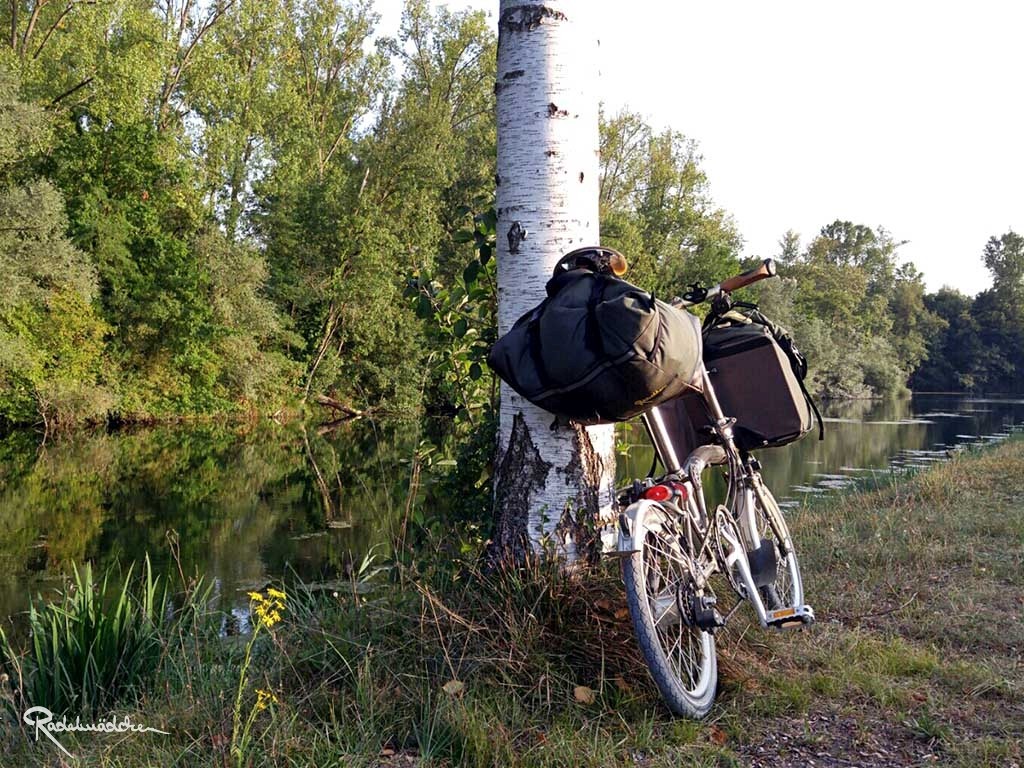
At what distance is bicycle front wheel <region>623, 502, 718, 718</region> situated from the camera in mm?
2498

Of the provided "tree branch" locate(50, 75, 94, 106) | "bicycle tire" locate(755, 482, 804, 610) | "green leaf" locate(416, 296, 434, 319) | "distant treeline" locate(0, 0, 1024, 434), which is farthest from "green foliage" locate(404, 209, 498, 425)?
"tree branch" locate(50, 75, 94, 106)

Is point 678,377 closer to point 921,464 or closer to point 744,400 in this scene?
point 744,400

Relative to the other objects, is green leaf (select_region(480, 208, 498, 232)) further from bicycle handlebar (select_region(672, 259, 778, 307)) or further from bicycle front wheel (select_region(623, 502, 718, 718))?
bicycle front wheel (select_region(623, 502, 718, 718))

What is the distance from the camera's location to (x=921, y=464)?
15.1 meters

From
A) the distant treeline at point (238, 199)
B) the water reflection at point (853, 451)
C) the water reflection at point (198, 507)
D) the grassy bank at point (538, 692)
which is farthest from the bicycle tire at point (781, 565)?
the distant treeline at point (238, 199)

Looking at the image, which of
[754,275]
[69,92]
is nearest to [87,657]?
[754,275]

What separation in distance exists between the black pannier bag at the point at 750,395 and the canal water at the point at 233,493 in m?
1.51

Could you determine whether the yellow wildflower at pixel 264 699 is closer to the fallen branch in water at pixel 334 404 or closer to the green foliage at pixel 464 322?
the green foliage at pixel 464 322

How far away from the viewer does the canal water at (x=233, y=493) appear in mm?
8094

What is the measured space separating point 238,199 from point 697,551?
29.7 metres

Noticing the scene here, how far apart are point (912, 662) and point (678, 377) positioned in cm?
144

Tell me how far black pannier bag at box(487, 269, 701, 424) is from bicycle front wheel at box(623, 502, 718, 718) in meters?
0.35

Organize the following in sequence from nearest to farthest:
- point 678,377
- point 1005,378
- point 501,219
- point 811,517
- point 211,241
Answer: point 678,377 < point 501,219 < point 811,517 < point 211,241 < point 1005,378

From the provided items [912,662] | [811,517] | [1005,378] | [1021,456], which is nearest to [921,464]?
[1021,456]
